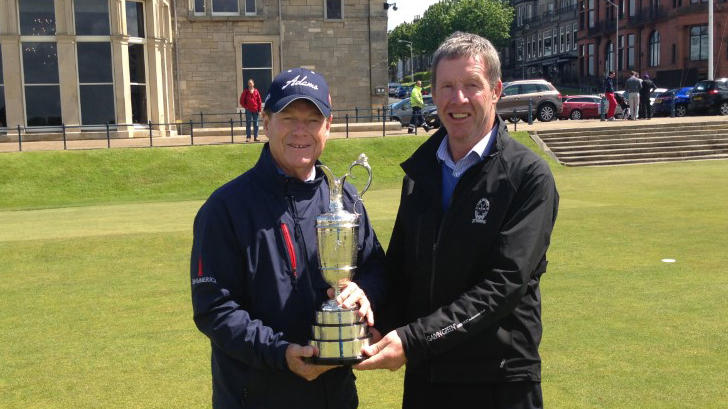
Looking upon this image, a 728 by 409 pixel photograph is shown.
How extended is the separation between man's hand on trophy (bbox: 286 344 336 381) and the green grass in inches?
105

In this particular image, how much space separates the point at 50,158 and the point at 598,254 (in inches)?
708

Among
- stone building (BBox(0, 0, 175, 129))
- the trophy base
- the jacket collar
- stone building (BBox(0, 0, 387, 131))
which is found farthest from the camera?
stone building (BBox(0, 0, 387, 131))

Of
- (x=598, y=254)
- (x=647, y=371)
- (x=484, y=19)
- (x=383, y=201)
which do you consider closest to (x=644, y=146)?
(x=383, y=201)

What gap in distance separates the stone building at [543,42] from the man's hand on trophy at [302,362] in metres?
93.9

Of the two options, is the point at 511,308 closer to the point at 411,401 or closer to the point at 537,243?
the point at 537,243

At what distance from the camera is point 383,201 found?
18688 mm

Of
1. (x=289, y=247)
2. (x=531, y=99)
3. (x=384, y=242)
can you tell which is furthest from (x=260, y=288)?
(x=531, y=99)

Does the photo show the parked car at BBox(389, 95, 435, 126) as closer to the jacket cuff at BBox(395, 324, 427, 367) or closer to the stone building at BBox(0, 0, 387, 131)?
the stone building at BBox(0, 0, 387, 131)

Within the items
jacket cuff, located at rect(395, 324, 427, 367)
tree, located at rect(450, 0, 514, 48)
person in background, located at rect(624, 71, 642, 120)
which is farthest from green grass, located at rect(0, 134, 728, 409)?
tree, located at rect(450, 0, 514, 48)

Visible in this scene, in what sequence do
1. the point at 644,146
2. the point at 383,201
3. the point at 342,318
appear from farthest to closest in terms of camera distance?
the point at 644,146
the point at 383,201
the point at 342,318

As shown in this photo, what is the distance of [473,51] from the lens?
140 inches

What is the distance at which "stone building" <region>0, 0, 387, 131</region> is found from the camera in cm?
2973

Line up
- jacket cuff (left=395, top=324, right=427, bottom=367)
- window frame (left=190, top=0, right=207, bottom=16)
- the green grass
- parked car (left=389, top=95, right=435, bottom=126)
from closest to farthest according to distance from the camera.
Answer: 1. jacket cuff (left=395, top=324, right=427, bottom=367)
2. the green grass
3. window frame (left=190, top=0, right=207, bottom=16)
4. parked car (left=389, top=95, right=435, bottom=126)

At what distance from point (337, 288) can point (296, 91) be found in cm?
83
